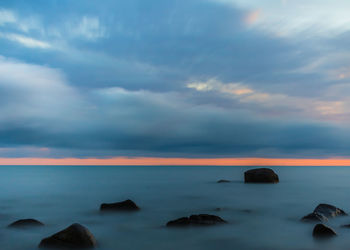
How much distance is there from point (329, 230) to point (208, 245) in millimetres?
4532

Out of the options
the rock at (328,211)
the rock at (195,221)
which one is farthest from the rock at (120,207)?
the rock at (328,211)

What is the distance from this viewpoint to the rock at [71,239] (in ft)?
32.5

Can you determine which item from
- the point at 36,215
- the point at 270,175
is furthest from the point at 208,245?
the point at 270,175

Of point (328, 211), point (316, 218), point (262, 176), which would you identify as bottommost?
point (316, 218)

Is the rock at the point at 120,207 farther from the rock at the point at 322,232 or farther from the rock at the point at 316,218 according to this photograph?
the rock at the point at 322,232

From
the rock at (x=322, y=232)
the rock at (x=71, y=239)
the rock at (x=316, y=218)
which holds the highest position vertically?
the rock at (x=71, y=239)

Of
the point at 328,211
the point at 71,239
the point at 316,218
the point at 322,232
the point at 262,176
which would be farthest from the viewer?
the point at 262,176

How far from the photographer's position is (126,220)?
15.4 metres

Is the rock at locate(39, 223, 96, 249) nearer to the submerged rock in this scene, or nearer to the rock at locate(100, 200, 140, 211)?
the rock at locate(100, 200, 140, 211)

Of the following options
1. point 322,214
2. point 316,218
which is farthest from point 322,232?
point 322,214

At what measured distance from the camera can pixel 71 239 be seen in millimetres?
9930

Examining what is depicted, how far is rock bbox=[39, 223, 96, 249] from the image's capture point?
990cm

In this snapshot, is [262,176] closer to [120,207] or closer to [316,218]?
[316,218]

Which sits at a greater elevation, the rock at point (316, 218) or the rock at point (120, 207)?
the rock at point (120, 207)
